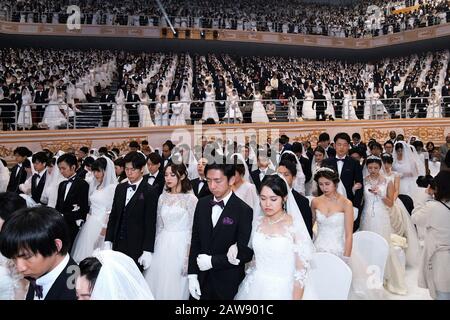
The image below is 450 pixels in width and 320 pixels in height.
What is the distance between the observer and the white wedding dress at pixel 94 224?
5.05 m

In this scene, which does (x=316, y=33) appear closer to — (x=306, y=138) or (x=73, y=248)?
(x=306, y=138)

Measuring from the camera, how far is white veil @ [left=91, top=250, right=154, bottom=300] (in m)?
1.92

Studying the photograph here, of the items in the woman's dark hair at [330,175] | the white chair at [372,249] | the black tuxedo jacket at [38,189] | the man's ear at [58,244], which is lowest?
the white chair at [372,249]

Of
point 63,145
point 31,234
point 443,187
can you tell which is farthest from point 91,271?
point 63,145

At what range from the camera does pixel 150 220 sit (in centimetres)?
404

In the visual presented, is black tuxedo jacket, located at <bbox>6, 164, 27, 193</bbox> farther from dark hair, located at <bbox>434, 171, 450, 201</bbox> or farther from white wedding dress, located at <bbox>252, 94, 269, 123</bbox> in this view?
white wedding dress, located at <bbox>252, 94, 269, 123</bbox>

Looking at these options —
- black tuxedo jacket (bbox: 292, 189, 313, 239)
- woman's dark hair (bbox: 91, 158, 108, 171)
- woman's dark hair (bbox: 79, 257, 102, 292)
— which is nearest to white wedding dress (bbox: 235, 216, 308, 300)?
black tuxedo jacket (bbox: 292, 189, 313, 239)

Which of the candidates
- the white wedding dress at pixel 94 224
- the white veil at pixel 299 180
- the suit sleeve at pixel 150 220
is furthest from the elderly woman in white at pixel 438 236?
the white wedding dress at pixel 94 224

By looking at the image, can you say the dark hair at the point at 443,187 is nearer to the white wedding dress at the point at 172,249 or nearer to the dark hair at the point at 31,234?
the white wedding dress at the point at 172,249

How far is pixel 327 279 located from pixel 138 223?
1664mm

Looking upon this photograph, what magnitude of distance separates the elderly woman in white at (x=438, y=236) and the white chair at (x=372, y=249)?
61 cm

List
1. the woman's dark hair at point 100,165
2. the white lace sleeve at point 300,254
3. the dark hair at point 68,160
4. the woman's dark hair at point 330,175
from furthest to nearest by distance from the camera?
1. the woman's dark hair at point 100,165
2. the dark hair at point 68,160
3. the woman's dark hair at point 330,175
4. the white lace sleeve at point 300,254

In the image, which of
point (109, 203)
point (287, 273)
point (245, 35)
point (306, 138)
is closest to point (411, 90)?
point (306, 138)

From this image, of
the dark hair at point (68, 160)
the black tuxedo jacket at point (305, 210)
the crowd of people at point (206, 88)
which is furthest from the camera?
the crowd of people at point (206, 88)
